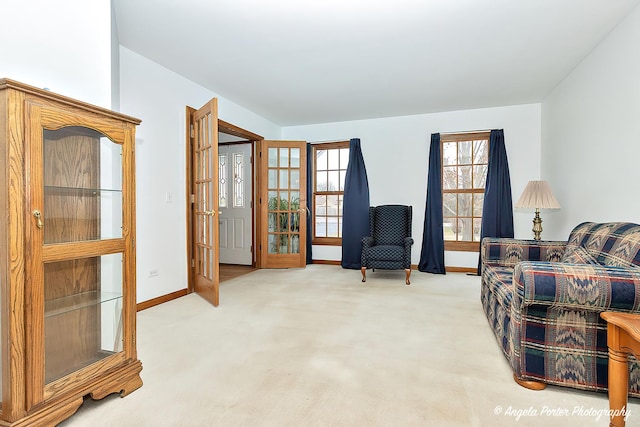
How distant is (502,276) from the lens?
258 cm

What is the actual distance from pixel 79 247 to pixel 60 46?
3.75 ft

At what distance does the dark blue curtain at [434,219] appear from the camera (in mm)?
5031

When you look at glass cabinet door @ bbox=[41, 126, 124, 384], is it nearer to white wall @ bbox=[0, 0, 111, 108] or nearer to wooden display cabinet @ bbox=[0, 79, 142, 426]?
wooden display cabinet @ bbox=[0, 79, 142, 426]

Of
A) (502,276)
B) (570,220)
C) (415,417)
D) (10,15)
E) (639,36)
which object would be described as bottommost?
(415,417)

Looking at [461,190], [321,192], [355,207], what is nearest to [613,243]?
[461,190]

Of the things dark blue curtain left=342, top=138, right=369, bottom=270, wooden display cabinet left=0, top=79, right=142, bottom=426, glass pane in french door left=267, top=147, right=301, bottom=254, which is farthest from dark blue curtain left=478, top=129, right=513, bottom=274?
wooden display cabinet left=0, top=79, right=142, bottom=426

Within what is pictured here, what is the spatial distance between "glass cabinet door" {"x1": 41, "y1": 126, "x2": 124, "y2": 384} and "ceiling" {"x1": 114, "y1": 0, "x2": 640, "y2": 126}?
54.5 inches

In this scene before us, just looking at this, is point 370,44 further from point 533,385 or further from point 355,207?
point 355,207

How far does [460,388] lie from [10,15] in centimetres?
298

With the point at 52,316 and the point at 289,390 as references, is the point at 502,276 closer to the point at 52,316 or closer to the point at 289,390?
the point at 289,390

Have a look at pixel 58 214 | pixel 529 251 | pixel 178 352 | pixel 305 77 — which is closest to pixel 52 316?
pixel 58 214

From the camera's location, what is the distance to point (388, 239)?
4.97 metres

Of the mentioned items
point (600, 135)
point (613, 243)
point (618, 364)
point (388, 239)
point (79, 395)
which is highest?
point (600, 135)

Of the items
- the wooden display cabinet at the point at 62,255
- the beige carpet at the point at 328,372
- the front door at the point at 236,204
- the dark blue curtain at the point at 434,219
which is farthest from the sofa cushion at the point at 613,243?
the front door at the point at 236,204
